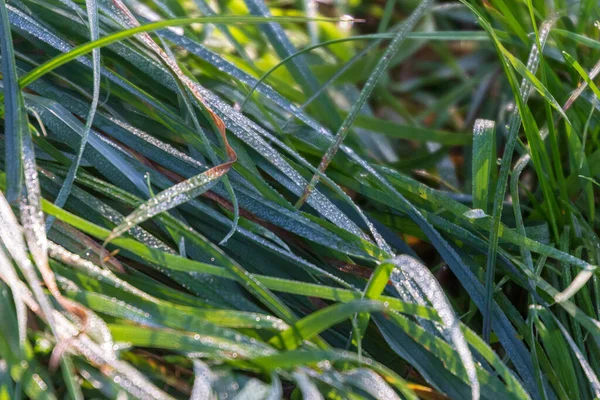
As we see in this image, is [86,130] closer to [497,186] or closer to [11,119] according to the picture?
[11,119]

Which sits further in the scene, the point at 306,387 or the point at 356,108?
the point at 356,108

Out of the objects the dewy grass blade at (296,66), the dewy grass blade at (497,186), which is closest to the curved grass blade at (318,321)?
the dewy grass blade at (497,186)

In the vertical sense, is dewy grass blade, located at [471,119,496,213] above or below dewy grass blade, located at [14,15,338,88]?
below

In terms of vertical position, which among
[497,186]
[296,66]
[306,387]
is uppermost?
[296,66]

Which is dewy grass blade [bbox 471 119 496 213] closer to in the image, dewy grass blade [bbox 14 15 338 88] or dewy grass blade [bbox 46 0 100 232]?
dewy grass blade [bbox 14 15 338 88]

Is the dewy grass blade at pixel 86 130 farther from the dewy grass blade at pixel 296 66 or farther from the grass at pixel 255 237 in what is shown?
the dewy grass blade at pixel 296 66

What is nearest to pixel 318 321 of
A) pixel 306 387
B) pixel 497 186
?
pixel 306 387

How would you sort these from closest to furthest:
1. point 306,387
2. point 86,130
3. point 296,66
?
point 306,387 → point 86,130 → point 296,66

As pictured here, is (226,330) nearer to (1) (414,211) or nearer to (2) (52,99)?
(1) (414,211)

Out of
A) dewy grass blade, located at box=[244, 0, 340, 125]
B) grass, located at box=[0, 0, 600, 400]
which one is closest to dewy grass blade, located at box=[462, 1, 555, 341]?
grass, located at box=[0, 0, 600, 400]
